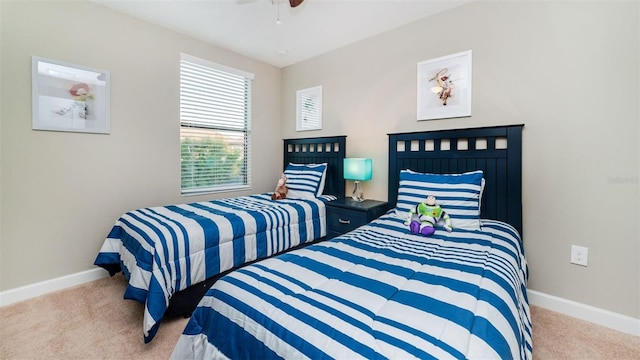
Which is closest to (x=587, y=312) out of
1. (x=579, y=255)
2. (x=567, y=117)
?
(x=579, y=255)

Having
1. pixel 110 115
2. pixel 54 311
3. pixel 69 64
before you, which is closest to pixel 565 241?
pixel 54 311

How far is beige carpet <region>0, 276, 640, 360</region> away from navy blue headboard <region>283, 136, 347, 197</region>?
6.68ft

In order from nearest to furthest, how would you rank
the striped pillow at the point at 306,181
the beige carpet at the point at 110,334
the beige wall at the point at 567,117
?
the beige carpet at the point at 110,334, the beige wall at the point at 567,117, the striped pillow at the point at 306,181

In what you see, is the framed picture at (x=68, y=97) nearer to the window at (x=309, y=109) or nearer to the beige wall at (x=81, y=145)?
the beige wall at (x=81, y=145)

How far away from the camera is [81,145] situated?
2449 millimetres

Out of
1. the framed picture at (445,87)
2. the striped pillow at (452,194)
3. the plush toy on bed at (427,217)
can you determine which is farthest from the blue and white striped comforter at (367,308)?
the framed picture at (445,87)

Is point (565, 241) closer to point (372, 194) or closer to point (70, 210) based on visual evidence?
point (372, 194)

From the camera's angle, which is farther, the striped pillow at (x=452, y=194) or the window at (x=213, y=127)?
the window at (x=213, y=127)

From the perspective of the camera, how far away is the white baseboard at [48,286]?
2.15 metres

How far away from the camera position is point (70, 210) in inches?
95.4

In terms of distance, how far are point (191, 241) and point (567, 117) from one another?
9.09 ft

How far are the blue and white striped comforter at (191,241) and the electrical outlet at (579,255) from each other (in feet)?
6.59

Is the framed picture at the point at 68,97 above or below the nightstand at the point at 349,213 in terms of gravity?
above

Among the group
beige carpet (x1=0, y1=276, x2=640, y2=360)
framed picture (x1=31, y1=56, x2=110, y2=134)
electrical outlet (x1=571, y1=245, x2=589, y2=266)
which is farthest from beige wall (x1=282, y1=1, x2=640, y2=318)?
framed picture (x1=31, y1=56, x2=110, y2=134)
